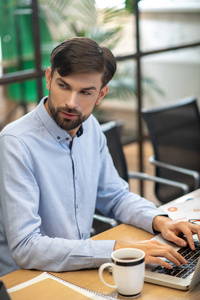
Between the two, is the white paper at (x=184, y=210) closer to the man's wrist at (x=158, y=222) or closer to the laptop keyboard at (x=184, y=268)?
the man's wrist at (x=158, y=222)

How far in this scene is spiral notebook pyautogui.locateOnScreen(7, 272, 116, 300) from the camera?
1.26 metres

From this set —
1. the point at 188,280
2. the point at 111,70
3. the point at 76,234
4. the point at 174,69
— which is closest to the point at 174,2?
the point at 174,69

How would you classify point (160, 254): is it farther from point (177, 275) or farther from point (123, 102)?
point (123, 102)

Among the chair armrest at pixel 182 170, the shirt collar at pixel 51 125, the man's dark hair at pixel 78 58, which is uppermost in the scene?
the man's dark hair at pixel 78 58

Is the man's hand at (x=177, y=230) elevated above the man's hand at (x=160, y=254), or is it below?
below

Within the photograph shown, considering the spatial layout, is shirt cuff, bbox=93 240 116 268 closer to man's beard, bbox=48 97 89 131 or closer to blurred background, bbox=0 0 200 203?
man's beard, bbox=48 97 89 131

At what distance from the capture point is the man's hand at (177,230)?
1.52 meters

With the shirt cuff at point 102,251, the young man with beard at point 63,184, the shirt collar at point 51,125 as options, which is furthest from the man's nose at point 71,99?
the shirt cuff at point 102,251

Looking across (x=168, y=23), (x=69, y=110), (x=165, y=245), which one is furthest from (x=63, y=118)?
(x=168, y=23)

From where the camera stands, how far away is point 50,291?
1285 millimetres

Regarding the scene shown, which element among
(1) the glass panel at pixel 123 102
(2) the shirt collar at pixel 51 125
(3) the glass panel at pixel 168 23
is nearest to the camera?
(2) the shirt collar at pixel 51 125

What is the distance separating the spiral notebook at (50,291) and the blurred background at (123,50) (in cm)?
154

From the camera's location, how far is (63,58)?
1.49 meters

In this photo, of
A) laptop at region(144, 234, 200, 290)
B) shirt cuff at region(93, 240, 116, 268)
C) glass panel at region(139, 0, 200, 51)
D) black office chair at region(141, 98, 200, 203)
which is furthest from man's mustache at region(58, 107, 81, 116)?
glass panel at region(139, 0, 200, 51)
